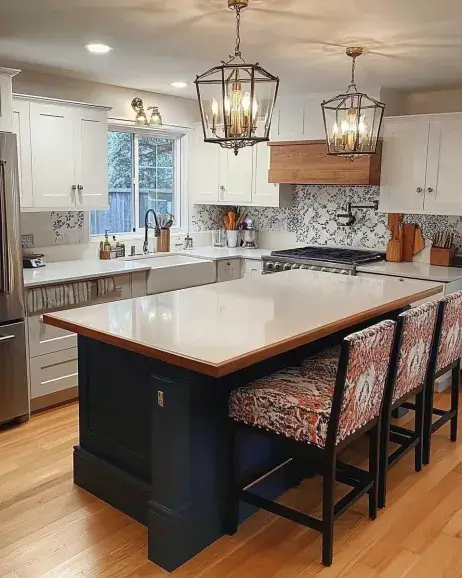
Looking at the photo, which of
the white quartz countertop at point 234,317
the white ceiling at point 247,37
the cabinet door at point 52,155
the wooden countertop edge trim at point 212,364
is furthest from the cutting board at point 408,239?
the cabinet door at point 52,155

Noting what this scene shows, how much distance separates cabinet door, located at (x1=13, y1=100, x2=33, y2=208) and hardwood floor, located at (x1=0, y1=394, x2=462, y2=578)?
6.19ft

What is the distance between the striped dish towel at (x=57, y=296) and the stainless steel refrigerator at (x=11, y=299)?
0.14 m

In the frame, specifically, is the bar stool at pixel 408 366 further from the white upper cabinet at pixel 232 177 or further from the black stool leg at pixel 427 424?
the white upper cabinet at pixel 232 177

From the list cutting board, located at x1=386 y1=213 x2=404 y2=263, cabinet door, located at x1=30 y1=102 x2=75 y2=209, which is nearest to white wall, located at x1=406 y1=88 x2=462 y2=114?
cutting board, located at x1=386 y1=213 x2=404 y2=263

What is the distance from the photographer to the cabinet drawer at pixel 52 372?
400 centimetres

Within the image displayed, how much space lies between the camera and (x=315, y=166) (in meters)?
5.09

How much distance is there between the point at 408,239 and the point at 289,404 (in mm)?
3101

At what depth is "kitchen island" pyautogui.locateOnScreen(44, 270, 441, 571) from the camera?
7.73 feet

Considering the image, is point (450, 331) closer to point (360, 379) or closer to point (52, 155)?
point (360, 379)

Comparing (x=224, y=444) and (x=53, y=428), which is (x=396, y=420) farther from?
(x=53, y=428)

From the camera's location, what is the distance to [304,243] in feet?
19.0

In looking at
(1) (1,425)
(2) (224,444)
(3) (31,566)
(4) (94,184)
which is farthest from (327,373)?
(4) (94,184)

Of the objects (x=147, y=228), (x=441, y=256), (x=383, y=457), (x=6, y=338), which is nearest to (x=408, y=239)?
(x=441, y=256)

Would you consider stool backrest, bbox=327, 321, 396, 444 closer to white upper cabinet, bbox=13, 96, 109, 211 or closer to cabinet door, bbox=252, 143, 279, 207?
white upper cabinet, bbox=13, 96, 109, 211
